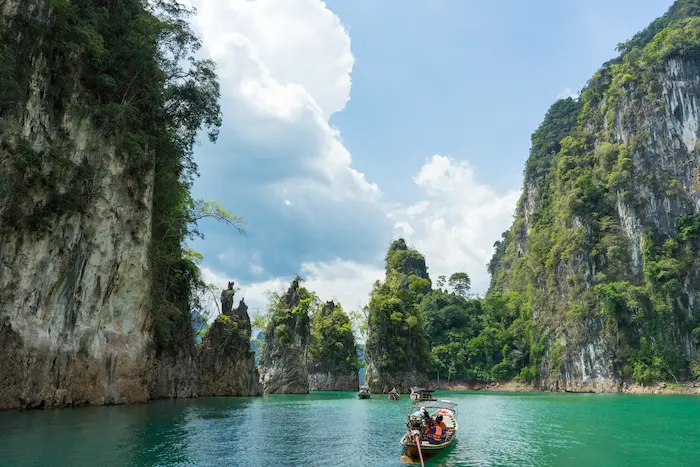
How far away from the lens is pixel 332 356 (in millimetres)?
94375

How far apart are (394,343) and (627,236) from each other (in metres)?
42.4

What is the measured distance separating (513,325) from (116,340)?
87.6 meters

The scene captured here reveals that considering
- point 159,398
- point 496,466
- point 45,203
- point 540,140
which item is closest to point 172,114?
point 45,203

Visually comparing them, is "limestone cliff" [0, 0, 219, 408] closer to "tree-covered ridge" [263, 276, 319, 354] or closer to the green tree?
"tree-covered ridge" [263, 276, 319, 354]

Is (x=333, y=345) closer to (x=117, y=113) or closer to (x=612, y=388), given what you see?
(x=612, y=388)

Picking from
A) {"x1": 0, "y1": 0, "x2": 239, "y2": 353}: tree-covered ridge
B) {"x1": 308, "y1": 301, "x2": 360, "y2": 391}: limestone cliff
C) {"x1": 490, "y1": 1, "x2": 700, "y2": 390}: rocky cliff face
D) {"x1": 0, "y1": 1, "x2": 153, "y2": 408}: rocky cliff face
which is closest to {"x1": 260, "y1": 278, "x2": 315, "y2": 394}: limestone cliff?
{"x1": 308, "y1": 301, "x2": 360, "y2": 391}: limestone cliff

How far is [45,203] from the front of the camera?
85.1ft

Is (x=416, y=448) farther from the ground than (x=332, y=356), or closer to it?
closer to it

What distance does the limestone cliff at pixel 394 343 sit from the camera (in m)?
75.4

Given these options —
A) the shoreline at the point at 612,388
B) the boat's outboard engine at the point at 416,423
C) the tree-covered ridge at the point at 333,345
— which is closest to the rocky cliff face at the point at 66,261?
the boat's outboard engine at the point at 416,423

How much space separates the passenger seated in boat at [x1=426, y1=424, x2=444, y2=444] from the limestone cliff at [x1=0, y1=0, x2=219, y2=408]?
2047 centimetres

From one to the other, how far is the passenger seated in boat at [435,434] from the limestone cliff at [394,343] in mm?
56309

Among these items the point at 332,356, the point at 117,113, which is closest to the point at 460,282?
the point at 332,356

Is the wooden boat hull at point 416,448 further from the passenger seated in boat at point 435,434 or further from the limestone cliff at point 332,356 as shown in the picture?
the limestone cliff at point 332,356
